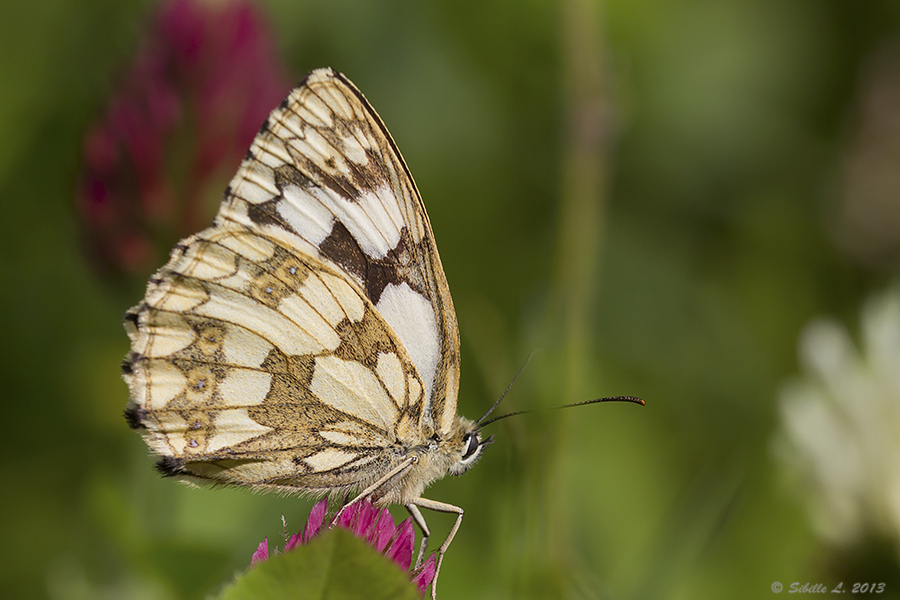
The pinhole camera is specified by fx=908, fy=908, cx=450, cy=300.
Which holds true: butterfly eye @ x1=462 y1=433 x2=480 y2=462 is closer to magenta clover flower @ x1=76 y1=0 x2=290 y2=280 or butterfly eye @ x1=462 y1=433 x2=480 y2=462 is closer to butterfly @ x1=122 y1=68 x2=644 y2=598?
butterfly @ x1=122 y1=68 x2=644 y2=598

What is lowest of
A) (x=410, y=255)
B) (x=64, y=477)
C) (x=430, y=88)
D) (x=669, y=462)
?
(x=669, y=462)

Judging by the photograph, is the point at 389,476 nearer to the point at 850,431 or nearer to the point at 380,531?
the point at 380,531

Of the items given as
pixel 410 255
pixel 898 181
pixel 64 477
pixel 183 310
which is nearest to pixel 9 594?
pixel 64 477

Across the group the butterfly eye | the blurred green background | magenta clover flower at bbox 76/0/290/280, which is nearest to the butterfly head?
the butterfly eye

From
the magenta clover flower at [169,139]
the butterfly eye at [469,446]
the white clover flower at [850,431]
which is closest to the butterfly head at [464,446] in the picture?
the butterfly eye at [469,446]

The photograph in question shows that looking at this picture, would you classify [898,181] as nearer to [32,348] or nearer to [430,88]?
[430,88]
